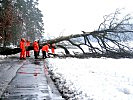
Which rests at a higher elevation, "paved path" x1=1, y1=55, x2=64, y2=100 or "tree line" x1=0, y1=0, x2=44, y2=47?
"tree line" x1=0, y1=0, x2=44, y2=47

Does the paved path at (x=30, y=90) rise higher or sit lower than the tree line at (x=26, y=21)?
lower

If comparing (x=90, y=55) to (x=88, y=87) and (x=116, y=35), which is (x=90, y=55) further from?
(x=88, y=87)

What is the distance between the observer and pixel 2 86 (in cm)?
984

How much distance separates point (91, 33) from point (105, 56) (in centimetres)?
248

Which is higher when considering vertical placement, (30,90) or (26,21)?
(26,21)

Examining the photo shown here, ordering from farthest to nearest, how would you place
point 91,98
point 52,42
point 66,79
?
point 52,42 < point 66,79 < point 91,98

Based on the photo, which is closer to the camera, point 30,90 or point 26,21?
point 30,90

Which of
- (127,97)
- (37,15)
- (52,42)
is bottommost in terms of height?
(127,97)

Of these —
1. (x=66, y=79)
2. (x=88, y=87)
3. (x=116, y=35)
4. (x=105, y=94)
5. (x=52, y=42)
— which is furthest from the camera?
(x=52, y=42)

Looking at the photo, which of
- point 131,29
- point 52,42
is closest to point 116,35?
point 131,29

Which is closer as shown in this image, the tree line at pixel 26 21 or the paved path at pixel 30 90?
the paved path at pixel 30 90

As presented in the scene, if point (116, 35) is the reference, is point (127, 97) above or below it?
below

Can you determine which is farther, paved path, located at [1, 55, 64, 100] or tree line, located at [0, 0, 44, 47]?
tree line, located at [0, 0, 44, 47]

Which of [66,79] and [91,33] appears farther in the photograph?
[91,33]
